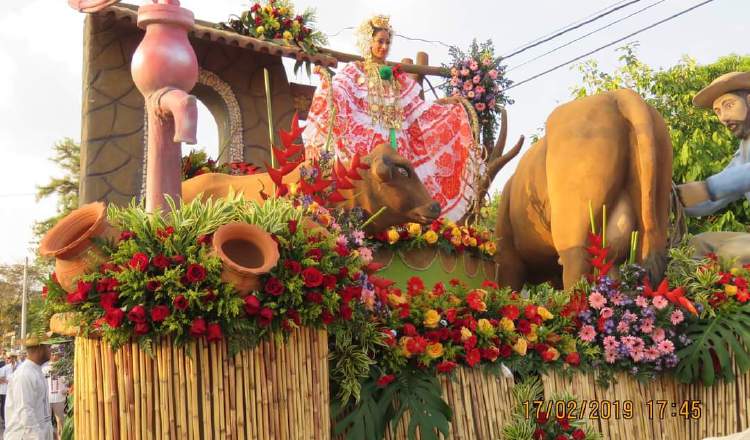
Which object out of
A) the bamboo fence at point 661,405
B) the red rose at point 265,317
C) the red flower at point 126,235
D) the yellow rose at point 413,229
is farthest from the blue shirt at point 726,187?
the red flower at point 126,235

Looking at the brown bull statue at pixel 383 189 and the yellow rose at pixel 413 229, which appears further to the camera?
the yellow rose at pixel 413 229

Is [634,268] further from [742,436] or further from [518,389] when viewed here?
[742,436]

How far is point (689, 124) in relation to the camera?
12891mm

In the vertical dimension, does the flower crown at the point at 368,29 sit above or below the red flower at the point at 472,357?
above

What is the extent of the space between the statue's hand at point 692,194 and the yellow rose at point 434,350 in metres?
2.94

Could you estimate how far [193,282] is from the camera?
2.64m

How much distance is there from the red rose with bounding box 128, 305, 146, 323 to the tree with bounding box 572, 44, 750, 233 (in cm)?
911

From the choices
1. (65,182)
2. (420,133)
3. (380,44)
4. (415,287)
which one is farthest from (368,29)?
(65,182)

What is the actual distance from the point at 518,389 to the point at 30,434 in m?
4.34

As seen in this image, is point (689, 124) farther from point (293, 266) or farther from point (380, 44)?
point (293, 266)

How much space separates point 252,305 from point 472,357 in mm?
1196

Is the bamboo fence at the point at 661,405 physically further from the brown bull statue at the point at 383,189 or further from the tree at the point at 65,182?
the tree at the point at 65,182

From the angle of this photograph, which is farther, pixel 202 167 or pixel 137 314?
pixel 202 167

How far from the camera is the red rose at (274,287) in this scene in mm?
2752
